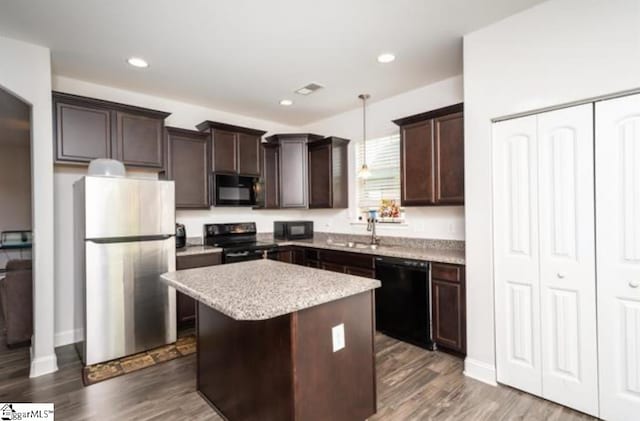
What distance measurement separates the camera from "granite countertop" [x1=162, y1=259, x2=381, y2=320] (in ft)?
4.64

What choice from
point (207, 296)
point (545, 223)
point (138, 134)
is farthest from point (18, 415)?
point (545, 223)

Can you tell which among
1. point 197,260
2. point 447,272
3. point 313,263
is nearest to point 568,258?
point 447,272

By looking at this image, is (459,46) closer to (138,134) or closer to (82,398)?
(138,134)

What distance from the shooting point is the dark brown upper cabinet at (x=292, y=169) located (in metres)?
4.73

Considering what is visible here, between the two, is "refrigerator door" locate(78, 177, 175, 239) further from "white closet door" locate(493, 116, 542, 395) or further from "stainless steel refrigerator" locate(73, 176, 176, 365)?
"white closet door" locate(493, 116, 542, 395)

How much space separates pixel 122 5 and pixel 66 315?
310 cm

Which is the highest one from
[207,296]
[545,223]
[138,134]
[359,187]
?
[138,134]

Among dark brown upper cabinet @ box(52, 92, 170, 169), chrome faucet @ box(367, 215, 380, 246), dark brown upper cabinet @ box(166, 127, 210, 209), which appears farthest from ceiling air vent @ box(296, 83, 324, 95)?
chrome faucet @ box(367, 215, 380, 246)

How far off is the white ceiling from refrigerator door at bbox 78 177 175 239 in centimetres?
117

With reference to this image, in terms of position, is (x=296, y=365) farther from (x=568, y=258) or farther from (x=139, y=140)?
(x=139, y=140)

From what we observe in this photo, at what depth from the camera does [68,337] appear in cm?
335

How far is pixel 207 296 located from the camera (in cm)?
159

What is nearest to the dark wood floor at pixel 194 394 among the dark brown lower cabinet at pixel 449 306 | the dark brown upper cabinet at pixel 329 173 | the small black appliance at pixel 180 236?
the dark brown lower cabinet at pixel 449 306

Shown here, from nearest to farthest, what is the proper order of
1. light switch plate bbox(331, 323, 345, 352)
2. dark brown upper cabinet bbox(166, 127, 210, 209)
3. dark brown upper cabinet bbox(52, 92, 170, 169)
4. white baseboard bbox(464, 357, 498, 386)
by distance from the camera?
light switch plate bbox(331, 323, 345, 352)
white baseboard bbox(464, 357, 498, 386)
dark brown upper cabinet bbox(52, 92, 170, 169)
dark brown upper cabinet bbox(166, 127, 210, 209)
